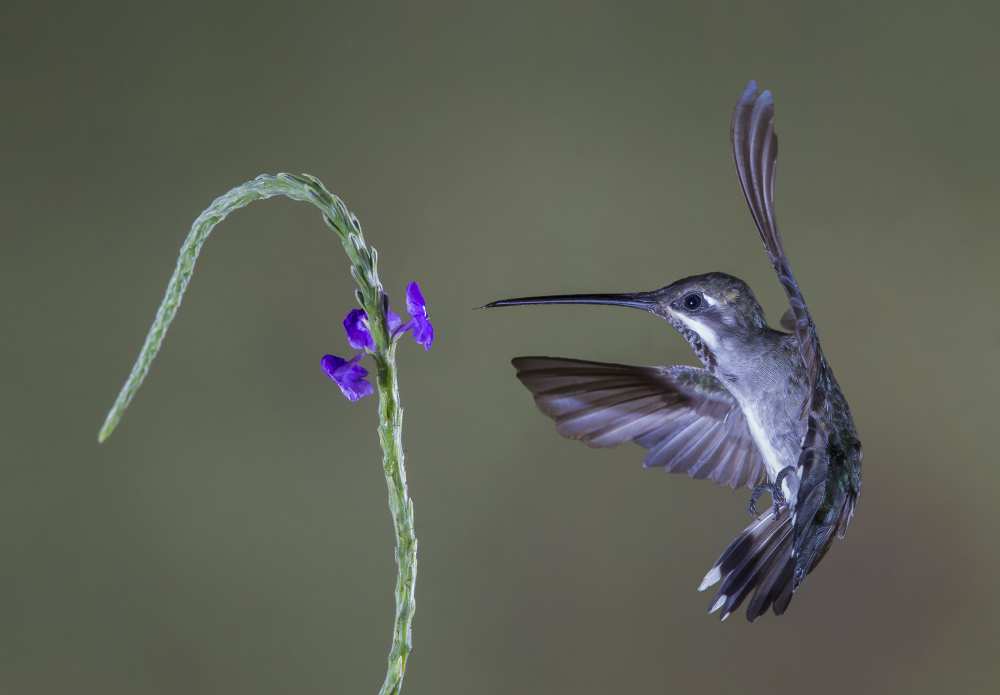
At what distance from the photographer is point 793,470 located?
0.92m

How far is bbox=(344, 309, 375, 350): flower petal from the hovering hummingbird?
11 centimetres

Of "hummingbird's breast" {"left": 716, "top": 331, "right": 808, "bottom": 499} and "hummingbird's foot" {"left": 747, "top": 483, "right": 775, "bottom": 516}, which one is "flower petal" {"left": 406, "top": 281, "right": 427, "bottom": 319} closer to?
"hummingbird's breast" {"left": 716, "top": 331, "right": 808, "bottom": 499}

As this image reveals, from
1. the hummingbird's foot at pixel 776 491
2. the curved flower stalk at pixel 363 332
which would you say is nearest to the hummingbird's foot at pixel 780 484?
the hummingbird's foot at pixel 776 491

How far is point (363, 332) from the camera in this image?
0.89 meters

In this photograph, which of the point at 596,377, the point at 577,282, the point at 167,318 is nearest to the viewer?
the point at 167,318

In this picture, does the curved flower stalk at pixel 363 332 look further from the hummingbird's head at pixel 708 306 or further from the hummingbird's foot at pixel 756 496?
the hummingbird's foot at pixel 756 496

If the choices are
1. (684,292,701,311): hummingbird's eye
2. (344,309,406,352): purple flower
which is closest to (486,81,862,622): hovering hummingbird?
(684,292,701,311): hummingbird's eye

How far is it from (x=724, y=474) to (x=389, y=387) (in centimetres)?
42

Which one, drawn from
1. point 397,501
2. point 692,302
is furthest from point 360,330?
point 692,302

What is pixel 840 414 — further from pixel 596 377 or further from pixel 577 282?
pixel 577 282

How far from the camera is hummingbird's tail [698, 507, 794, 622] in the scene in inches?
37.1

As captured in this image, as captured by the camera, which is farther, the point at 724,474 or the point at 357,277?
the point at 724,474

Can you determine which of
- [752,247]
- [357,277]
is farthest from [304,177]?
[752,247]

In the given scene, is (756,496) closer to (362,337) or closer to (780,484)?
(780,484)
